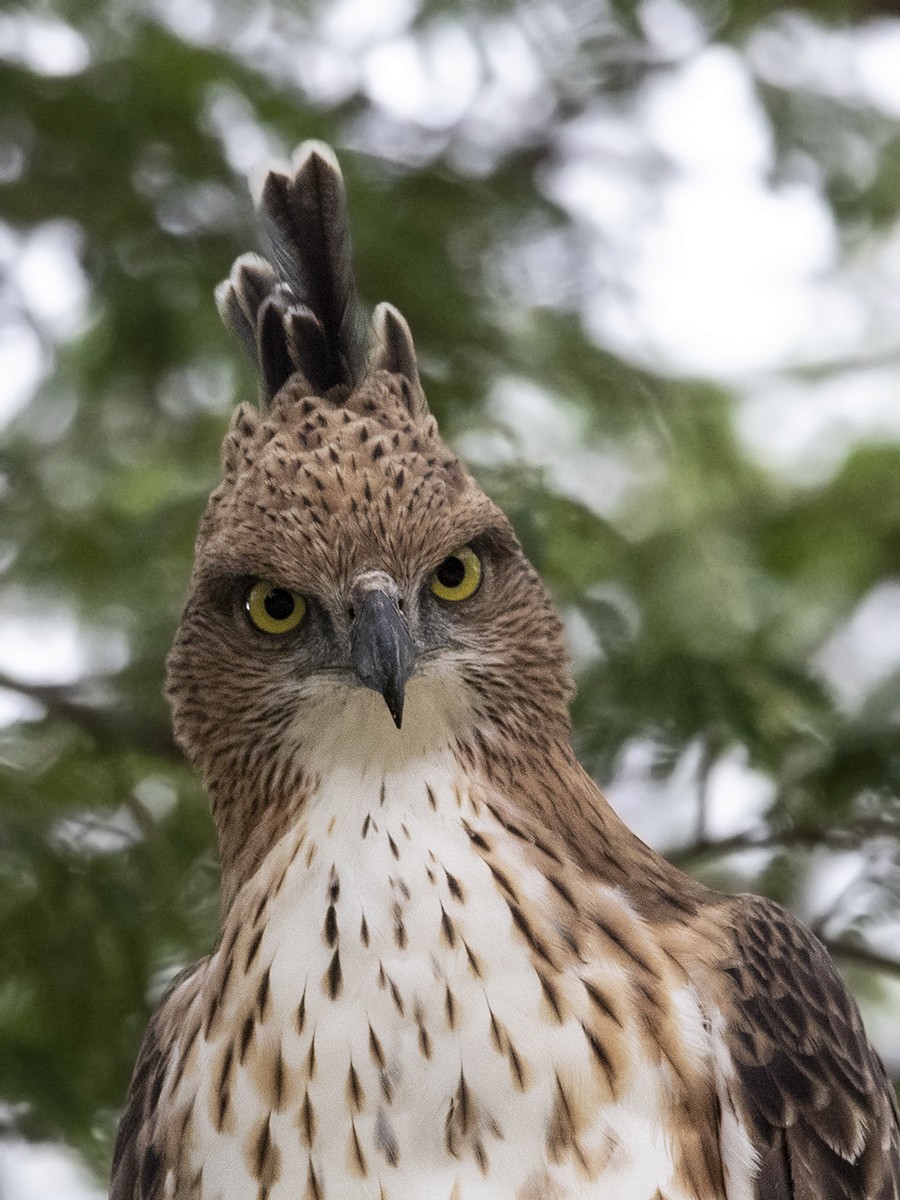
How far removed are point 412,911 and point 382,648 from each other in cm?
48

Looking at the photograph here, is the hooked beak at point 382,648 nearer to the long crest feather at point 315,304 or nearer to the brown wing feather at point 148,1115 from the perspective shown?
the long crest feather at point 315,304

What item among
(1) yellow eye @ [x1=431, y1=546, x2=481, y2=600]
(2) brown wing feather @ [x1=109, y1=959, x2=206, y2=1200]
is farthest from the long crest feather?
(2) brown wing feather @ [x1=109, y1=959, x2=206, y2=1200]

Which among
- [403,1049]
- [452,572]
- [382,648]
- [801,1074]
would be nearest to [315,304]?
[452,572]

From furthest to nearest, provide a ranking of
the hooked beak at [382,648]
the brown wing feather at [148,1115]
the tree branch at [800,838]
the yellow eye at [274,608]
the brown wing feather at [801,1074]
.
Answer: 1. the tree branch at [800,838]
2. the brown wing feather at [148,1115]
3. the yellow eye at [274,608]
4. the brown wing feather at [801,1074]
5. the hooked beak at [382,648]

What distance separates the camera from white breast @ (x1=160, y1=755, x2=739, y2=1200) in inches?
123

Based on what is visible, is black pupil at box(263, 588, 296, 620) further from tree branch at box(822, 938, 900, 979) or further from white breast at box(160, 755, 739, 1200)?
tree branch at box(822, 938, 900, 979)

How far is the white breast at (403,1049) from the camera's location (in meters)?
3.13

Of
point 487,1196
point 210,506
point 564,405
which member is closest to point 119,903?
point 210,506

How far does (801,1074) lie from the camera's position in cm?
336

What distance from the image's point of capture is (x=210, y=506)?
3613mm

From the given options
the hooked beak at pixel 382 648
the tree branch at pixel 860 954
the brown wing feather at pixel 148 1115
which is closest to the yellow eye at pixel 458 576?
the hooked beak at pixel 382 648

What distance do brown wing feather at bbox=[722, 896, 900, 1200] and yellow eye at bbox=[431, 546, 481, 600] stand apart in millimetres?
816

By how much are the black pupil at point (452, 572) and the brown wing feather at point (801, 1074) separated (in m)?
0.84

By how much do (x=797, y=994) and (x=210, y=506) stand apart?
1465 mm
